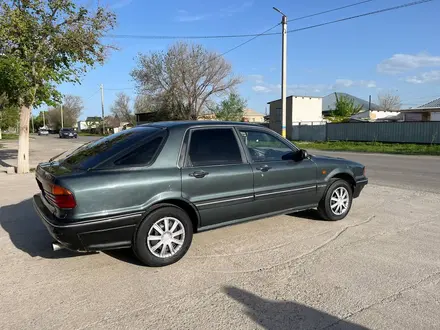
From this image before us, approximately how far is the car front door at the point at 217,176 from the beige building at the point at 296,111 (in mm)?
32983

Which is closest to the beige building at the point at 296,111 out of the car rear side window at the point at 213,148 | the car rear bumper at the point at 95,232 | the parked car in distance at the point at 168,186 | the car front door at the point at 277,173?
the car front door at the point at 277,173

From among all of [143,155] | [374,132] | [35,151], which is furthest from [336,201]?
[374,132]

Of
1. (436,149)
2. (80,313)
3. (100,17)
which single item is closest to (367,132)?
(436,149)

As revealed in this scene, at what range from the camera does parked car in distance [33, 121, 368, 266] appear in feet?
11.7

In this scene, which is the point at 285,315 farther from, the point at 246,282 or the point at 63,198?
the point at 63,198

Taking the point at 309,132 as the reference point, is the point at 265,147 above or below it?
below

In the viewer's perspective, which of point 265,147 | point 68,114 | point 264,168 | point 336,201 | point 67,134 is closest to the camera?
point 264,168

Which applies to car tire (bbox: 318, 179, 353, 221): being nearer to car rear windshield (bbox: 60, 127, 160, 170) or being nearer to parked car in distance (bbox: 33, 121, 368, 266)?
parked car in distance (bbox: 33, 121, 368, 266)

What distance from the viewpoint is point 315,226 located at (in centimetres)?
534

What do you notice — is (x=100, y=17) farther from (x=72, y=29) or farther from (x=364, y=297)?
(x=364, y=297)

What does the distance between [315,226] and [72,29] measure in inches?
406

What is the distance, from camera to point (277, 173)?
15.8 ft

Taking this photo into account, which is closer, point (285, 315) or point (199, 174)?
point (285, 315)

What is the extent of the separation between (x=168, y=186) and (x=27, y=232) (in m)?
2.71
